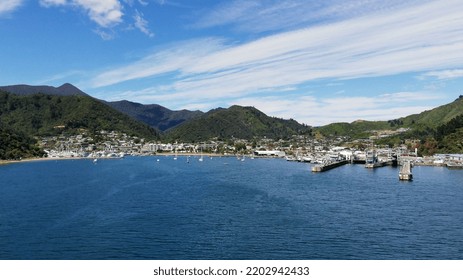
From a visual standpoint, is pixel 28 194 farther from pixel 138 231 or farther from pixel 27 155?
pixel 27 155

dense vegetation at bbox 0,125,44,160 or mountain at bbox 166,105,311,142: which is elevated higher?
mountain at bbox 166,105,311,142

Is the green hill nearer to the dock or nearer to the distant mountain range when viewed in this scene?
the distant mountain range

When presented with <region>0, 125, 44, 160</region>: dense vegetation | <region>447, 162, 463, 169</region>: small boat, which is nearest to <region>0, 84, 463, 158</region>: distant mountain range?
<region>0, 125, 44, 160</region>: dense vegetation

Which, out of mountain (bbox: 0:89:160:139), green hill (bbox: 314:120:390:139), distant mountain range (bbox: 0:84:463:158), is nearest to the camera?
distant mountain range (bbox: 0:84:463:158)

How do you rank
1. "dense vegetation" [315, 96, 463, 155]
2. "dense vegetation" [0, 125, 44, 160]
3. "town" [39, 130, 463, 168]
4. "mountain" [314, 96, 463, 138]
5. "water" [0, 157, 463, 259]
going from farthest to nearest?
"mountain" [314, 96, 463, 138], "town" [39, 130, 463, 168], "dense vegetation" [0, 125, 44, 160], "dense vegetation" [315, 96, 463, 155], "water" [0, 157, 463, 259]

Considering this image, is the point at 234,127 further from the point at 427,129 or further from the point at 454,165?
the point at 454,165

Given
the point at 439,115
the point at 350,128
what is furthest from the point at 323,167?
the point at 350,128
